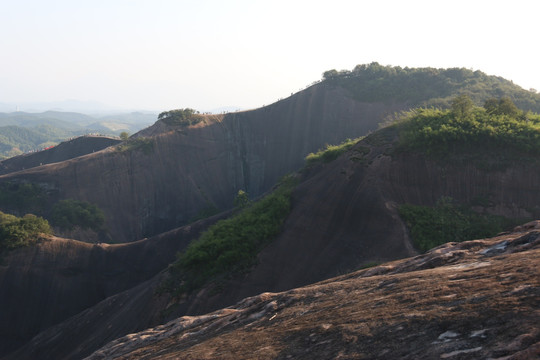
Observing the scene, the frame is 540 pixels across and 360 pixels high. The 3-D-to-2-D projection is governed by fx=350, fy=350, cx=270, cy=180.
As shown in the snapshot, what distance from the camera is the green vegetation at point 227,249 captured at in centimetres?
2250

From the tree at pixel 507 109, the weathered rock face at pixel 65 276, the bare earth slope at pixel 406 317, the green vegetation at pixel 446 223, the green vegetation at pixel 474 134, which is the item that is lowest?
the weathered rock face at pixel 65 276

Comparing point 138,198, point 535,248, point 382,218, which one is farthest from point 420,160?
point 138,198

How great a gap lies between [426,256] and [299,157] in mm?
49362

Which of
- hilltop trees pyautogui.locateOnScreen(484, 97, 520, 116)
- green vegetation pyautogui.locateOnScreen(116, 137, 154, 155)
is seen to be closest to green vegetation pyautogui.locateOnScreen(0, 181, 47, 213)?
green vegetation pyautogui.locateOnScreen(116, 137, 154, 155)

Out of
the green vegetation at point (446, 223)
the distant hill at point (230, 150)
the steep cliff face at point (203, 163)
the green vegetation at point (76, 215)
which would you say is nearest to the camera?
the green vegetation at point (446, 223)

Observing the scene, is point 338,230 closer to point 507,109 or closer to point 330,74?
point 507,109

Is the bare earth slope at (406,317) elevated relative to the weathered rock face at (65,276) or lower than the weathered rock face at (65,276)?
elevated

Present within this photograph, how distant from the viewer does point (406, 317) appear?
276 inches

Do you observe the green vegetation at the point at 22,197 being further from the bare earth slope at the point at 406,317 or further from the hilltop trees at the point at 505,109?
the hilltop trees at the point at 505,109

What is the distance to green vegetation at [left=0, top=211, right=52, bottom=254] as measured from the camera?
1243 inches

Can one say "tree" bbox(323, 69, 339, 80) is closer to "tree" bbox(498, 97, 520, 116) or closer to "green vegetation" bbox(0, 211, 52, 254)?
"tree" bbox(498, 97, 520, 116)

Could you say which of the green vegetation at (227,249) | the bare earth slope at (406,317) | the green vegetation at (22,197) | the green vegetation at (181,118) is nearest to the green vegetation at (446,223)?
the bare earth slope at (406,317)

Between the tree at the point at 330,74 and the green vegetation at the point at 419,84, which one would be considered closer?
the green vegetation at the point at 419,84

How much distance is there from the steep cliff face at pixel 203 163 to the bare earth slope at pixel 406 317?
40109 millimetres
